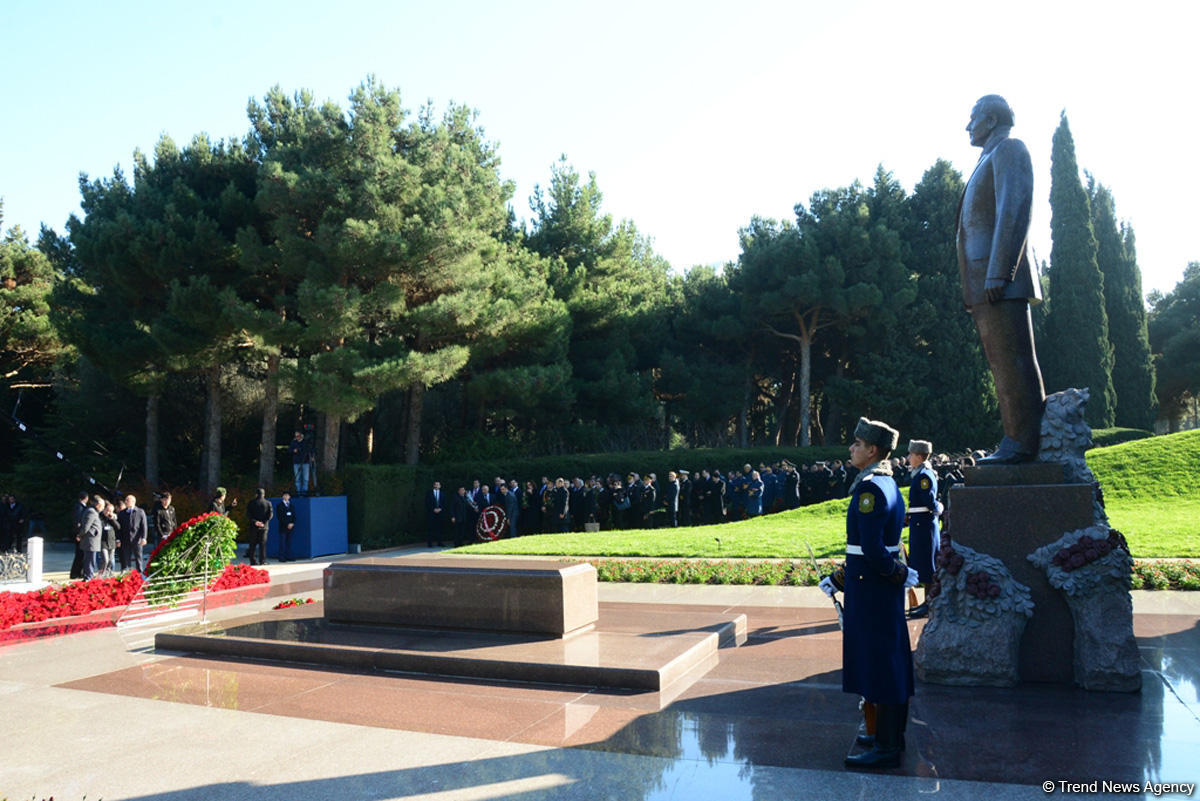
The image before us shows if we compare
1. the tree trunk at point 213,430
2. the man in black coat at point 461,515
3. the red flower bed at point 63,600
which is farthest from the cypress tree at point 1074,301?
the red flower bed at point 63,600

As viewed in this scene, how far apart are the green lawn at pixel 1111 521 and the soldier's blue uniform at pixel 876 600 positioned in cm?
837

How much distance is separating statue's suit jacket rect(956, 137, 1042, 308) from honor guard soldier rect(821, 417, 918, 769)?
235 centimetres

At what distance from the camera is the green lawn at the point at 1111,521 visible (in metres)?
13.7

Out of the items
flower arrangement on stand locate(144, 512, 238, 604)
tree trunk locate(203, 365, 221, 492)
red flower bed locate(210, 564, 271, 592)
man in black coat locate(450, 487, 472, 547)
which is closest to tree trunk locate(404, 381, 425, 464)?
man in black coat locate(450, 487, 472, 547)

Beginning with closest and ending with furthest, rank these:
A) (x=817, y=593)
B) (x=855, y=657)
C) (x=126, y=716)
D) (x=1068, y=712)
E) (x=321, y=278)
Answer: (x=855, y=657), (x=1068, y=712), (x=126, y=716), (x=817, y=593), (x=321, y=278)

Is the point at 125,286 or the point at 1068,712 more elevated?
the point at 125,286

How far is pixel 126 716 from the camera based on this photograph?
18.9ft

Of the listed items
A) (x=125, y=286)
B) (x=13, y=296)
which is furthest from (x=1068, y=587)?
(x=13, y=296)

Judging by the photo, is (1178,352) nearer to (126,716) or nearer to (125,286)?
(125,286)

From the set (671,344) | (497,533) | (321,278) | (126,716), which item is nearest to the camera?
(126,716)

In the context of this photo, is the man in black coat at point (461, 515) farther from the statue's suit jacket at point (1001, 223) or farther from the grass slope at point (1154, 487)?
the statue's suit jacket at point (1001, 223)

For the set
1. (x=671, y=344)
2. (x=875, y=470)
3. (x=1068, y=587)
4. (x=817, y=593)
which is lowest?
(x=817, y=593)

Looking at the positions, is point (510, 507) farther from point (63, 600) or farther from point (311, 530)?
point (63, 600)

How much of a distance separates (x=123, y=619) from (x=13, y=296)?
27.7 meters
